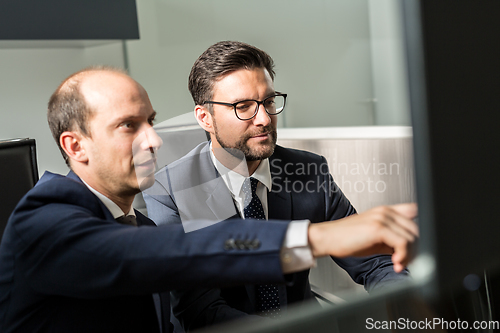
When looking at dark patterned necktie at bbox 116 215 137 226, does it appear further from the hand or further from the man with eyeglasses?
the hand

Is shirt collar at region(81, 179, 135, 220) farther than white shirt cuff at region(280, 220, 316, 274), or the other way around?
shirt collar at region(81, 179, 135, 220)

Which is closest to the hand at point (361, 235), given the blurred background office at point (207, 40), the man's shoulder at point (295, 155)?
the man's shoulder at point (295, 155)

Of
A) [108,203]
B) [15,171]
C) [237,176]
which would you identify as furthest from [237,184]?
[15,171]

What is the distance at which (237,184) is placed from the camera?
397 millimetres

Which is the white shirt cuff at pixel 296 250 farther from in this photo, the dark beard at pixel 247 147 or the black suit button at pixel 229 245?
the dark beard at pixel 247 147

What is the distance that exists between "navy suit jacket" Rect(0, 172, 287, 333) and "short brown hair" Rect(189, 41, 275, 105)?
0.54ft

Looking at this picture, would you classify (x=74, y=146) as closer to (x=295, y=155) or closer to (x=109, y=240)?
(x=109, y=240)

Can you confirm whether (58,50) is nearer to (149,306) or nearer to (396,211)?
(149,306)

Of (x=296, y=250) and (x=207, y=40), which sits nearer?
(x=296, y=250)

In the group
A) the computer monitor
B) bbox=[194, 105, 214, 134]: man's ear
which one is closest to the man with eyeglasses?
bbox=[194, 105, 214, 134]: man's ear

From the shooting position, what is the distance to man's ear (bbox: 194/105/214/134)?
0.41 m

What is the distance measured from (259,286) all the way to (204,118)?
165 millimetres

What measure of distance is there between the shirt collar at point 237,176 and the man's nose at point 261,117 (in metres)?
0.04

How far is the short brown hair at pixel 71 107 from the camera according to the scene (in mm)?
297
